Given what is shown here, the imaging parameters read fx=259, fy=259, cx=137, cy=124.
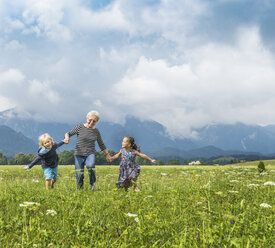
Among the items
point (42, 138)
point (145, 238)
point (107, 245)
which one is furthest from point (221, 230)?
point (42, 138)

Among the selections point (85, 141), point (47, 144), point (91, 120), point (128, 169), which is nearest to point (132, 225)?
point (128, 169)

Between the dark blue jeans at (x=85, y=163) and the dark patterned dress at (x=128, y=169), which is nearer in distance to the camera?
the dark blue jeans at (x=85, y=163)

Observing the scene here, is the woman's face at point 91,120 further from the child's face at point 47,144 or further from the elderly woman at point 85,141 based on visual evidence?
the child's face at point 47,144

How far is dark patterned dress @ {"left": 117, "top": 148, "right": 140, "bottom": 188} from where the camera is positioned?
8.71 metres

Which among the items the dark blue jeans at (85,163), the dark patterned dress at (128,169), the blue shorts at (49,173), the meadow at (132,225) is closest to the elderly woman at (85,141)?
the dark blue jeans at (85,163)

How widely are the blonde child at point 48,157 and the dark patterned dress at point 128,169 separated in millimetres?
2148

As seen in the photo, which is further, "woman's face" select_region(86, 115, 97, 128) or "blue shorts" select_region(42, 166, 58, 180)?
"woman's face" select_region(86, 115, 97, 128)

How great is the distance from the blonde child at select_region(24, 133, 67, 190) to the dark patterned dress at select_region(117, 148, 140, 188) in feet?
7.05

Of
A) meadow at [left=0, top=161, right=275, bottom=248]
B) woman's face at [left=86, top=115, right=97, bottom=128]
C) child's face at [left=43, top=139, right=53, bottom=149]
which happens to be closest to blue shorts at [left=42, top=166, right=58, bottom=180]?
child's face at [left=43, top=139, right=53, bottom=149]

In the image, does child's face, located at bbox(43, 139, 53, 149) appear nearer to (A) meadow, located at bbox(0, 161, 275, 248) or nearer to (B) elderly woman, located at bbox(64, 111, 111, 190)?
(B) elderly woman, located at bbox(64, 111, 111, 190)

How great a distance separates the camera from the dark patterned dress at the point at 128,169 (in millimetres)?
8711

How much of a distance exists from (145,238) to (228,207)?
2331 mm

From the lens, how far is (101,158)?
435ft

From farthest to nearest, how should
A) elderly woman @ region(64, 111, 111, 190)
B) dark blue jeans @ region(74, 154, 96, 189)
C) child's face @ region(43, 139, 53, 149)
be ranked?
elderly woman @ region(64, 111, 111, 190) < dark blue jeans @ region(74, 154, 96, 189) < child's face @ region(43, 139, 53, 149)
